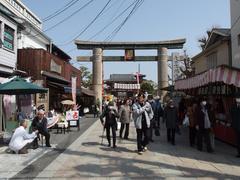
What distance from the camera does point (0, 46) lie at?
17688 mm

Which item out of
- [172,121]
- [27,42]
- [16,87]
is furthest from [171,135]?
[27,42]

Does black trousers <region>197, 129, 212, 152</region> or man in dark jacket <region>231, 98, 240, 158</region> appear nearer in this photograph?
man in dark jacket <region>231, 98, 240, 158</region>

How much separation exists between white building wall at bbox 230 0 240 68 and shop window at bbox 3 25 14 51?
11.7m

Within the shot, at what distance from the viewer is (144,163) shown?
10.3 m

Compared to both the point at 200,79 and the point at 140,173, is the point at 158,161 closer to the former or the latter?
the point at 140,173

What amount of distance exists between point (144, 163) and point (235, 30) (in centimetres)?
1151

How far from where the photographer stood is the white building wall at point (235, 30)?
18.7 metres

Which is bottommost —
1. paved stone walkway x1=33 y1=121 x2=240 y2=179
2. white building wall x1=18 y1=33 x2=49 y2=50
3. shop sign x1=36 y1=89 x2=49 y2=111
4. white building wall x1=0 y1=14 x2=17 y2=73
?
paved stone walkway x1=33 y1=121 x2=240 y2=179

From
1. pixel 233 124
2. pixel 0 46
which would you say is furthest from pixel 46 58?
pixel 233 124

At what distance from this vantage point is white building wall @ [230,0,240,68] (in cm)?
1869

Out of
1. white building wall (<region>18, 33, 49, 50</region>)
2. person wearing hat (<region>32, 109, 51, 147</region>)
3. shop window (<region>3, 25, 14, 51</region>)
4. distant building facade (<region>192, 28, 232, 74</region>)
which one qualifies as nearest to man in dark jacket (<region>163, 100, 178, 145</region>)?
person wearing hat (<region>32, 109, 51, 147</region>)

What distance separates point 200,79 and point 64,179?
790cm

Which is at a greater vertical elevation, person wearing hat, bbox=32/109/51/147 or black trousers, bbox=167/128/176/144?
person wearing hat, bbox=32/109/51/147

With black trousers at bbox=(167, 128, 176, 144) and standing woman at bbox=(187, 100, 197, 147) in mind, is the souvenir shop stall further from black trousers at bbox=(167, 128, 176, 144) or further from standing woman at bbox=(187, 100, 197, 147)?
black trousers at bbox=(167, 128, 176, 144)
